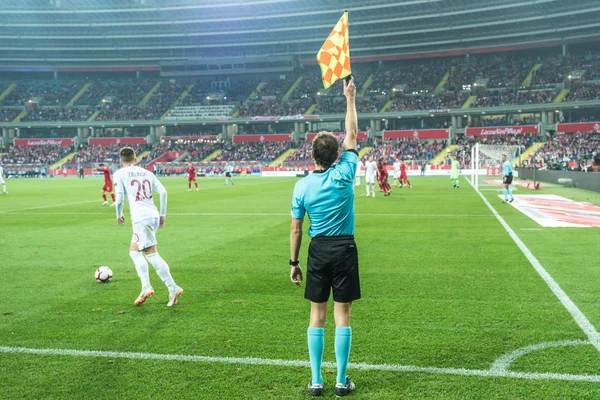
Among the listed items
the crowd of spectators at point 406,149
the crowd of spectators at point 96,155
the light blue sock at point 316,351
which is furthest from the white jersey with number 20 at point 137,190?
the crowd of spectators at point 96,155

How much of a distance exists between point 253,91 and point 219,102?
18.5 ft

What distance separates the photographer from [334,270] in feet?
14.3

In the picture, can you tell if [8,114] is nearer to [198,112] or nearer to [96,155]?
[96,155]

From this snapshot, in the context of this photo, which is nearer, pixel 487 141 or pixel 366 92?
pixel 487 141

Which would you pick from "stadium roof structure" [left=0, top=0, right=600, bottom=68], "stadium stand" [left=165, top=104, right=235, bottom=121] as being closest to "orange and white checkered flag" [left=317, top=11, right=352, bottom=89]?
"stadium roof structure" [left=0, top=0, right=600, bottom=68]

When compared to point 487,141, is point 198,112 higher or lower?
higher

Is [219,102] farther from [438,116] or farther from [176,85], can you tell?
[438,116]

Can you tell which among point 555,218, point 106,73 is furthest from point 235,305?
point 106,73

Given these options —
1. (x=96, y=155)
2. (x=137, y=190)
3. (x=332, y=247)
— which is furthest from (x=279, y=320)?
(x=96, y=155)

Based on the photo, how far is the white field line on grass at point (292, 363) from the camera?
15.2 feet

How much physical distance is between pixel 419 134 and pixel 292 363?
68.8 metres

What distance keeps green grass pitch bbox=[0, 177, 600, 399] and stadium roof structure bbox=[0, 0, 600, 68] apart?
6048 cm

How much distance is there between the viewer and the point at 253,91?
8594cm

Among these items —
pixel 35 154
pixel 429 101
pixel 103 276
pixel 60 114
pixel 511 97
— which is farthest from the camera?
pixel 60 114
